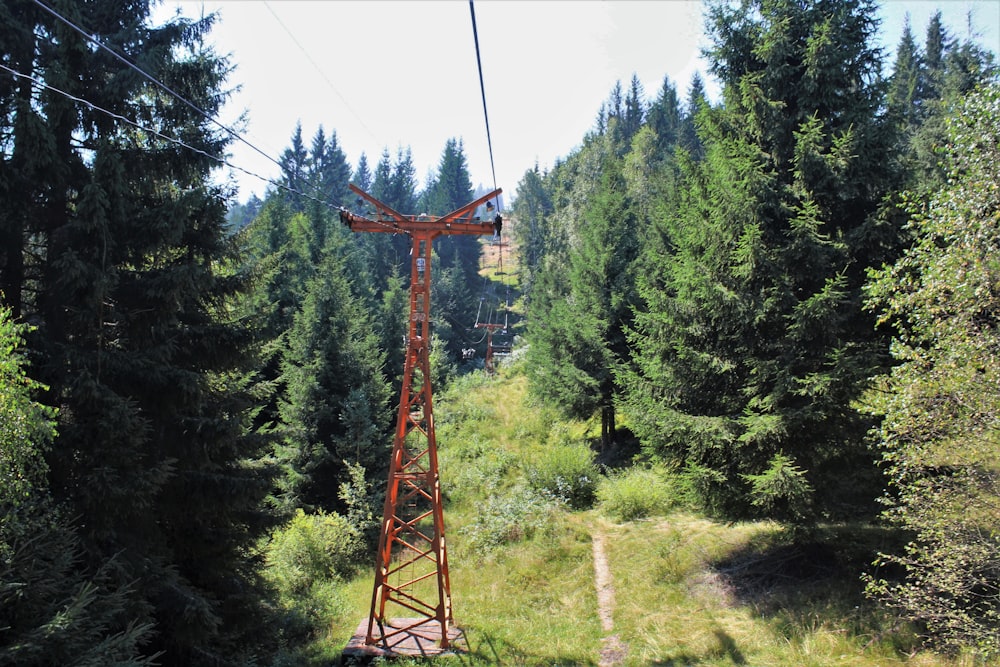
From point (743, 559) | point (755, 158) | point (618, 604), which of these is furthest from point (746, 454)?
Result: point (755, 158)

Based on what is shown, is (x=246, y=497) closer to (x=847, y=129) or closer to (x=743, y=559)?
(x=743, y=559)

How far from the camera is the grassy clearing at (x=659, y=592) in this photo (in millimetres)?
9156

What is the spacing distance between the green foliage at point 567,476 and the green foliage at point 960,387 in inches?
481

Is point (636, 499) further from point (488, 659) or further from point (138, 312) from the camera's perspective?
point (138, 312)

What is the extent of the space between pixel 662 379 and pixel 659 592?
4.54 m

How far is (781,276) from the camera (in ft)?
34.1

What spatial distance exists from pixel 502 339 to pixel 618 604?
53.2m

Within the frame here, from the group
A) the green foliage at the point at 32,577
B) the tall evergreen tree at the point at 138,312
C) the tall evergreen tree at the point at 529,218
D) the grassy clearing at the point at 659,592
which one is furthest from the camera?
the tall evergreen tree at the point at 529,218

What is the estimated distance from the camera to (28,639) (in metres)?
5.34

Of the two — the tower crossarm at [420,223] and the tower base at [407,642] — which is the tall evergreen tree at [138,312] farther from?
the tower crossarm at [420,223]

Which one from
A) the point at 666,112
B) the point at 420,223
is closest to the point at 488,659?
the point at 420,223

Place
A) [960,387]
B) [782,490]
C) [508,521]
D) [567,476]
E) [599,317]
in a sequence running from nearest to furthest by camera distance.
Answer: [960,387] < [782,490] < [508,521] < [567,476] < [599,317]

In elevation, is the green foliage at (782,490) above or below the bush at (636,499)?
above

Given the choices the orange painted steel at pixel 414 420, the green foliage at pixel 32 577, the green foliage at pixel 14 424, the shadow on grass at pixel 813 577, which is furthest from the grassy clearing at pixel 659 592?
the green foliage at pixel 14 424
